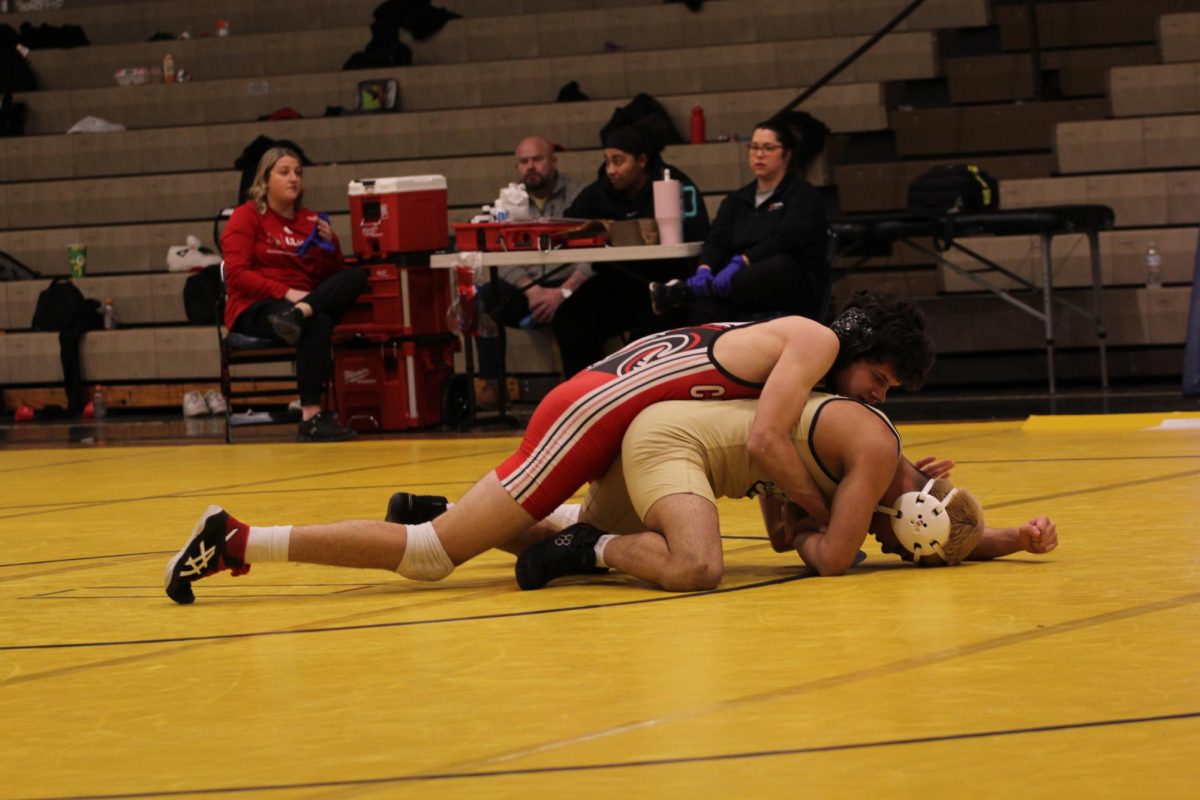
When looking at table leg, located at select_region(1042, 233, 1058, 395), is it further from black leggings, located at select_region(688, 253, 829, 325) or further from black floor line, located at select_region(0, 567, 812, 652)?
black floor line, located at select_region(0, 567, 812, 652)

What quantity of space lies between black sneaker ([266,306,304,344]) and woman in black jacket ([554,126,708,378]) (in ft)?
4.29

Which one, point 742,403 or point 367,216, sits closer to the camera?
point 742,403

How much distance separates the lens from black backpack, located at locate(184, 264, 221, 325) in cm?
1023

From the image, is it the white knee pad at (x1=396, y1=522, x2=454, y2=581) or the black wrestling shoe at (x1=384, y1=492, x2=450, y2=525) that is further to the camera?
the black wrestling shoe at (x1=384, y1=492, x2=450, y2=525)

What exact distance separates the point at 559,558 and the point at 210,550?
79 cm

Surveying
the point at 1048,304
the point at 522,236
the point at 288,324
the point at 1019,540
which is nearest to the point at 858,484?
the point at 1019,540

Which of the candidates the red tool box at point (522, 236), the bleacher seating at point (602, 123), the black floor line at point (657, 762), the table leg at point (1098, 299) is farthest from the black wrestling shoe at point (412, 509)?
the bleacher seating at point (602, 123)

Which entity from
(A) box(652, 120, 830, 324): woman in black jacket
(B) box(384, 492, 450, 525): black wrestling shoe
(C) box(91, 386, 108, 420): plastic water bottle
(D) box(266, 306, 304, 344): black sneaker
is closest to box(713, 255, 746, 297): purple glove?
(A) box(652, 120, 830, 324): woman in black jacket

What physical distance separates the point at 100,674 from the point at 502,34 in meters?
9.32

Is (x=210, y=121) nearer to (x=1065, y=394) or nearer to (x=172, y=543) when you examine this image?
(x=1065, y=394)

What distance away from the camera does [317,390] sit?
8.53 m

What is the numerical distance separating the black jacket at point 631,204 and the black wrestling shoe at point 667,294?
667 mm

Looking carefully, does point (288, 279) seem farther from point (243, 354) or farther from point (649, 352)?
point (649, 352)

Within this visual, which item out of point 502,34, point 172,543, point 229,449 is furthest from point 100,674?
point 502,34
